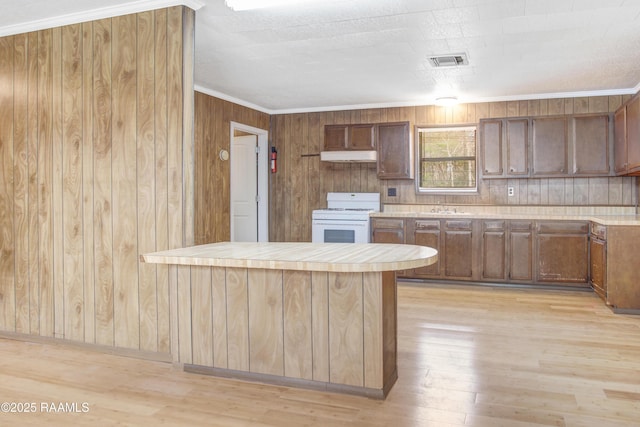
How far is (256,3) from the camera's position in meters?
2.96

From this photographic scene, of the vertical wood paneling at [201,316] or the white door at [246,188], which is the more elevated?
the white door at [246,188]

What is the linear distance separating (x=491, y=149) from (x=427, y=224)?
1.20 metres

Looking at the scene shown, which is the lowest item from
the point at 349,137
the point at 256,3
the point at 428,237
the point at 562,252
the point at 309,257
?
the point at 562,252

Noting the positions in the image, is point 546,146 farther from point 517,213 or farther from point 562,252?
point 562,252

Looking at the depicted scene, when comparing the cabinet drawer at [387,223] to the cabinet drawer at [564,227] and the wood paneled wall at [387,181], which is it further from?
the cabinet drawer at [564,227]

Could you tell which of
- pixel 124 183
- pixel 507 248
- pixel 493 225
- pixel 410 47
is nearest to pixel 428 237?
pixel 493 225

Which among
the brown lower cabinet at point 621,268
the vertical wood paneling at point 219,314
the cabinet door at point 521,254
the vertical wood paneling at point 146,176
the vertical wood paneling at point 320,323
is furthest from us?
the cabinet door at point 521,254

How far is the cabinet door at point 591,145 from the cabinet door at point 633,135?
0.54 m

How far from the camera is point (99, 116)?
10.6ft

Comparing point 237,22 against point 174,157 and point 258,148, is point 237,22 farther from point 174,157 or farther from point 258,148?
point 258,148

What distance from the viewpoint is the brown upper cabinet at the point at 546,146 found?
5.37 meters

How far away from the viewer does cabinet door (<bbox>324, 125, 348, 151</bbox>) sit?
248 inches

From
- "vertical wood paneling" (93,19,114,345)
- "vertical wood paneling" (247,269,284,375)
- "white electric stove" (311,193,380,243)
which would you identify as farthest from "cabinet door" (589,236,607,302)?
"vertical wood paneling" (93,19,114,345)

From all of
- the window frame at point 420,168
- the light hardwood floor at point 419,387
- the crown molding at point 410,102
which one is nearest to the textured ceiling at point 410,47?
the crown molding at point 410,102
